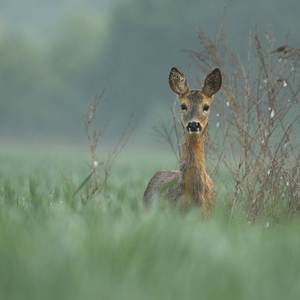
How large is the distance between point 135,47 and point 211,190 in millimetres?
53790

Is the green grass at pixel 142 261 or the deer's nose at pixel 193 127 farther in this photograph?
the deer's nose at pixel 193 127

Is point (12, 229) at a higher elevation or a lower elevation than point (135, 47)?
lower

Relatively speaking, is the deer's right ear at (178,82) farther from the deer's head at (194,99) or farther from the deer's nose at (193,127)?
the deer's nose at (193,127)

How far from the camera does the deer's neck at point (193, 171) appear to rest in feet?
18.8

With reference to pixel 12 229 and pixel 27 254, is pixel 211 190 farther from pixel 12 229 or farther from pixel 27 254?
pixel 27 254

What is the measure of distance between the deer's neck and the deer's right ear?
1.81 ft

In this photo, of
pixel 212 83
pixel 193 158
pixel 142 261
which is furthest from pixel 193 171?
pixel 142 261

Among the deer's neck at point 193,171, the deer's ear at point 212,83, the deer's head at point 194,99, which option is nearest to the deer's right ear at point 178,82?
the deer's head at point 194,99

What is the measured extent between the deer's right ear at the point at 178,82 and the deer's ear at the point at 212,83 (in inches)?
7.4

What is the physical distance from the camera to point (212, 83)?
6105 mm

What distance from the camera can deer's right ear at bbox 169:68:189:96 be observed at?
6156 millimetres

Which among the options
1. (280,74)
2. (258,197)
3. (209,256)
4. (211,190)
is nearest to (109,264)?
(209,256)

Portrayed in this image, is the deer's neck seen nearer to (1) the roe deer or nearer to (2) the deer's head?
(1) the roe deer

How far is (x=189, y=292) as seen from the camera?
282 cm
